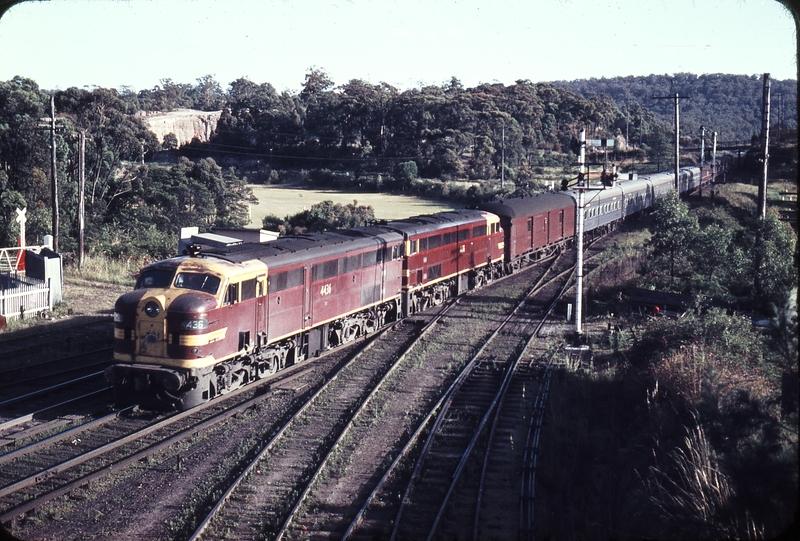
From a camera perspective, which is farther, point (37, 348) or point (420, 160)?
point (420, 160)

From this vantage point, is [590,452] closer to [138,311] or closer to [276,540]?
[276,540]

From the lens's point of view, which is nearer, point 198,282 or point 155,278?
point 198,282

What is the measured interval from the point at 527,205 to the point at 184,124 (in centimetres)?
4751

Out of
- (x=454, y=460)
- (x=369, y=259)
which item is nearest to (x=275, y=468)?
(x=454, y=460)

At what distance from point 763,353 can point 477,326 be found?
980cm

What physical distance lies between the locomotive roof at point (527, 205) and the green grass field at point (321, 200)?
45.0ft

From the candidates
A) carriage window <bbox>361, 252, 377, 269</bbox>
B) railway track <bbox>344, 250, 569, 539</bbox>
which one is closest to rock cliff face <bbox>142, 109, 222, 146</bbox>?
carriage window <bbox>361, 252, 377, 269</bbox>

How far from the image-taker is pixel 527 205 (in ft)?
112

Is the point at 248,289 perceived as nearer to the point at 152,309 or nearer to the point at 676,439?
the point at 152,309

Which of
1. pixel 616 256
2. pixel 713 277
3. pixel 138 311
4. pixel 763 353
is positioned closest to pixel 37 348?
pixel 138 311

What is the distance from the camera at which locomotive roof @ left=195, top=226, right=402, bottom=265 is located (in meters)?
16.5

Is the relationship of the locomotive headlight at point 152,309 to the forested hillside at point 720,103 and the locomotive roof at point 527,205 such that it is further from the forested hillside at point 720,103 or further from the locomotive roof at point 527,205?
the forested hillside at point 720,103

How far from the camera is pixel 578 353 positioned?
1986cm

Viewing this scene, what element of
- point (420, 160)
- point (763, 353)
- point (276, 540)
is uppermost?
point (420, 160)
